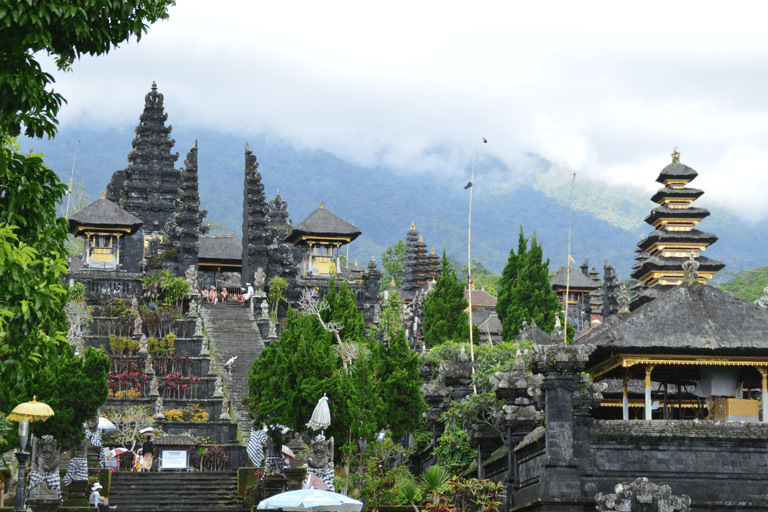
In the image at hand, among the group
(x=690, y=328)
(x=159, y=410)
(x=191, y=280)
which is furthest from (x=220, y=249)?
(x=690, y=328)

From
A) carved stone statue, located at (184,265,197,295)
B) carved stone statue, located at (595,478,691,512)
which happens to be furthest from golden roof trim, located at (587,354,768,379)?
carved stone statue, located at (184,265,197,295)

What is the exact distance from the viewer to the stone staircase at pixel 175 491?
27781 mm

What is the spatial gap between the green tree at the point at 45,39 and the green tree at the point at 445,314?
3753 centimetres

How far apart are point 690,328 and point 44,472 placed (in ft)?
56.7

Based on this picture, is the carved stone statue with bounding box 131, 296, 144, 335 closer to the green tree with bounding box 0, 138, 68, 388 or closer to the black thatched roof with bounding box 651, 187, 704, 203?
the black thatched roof with bounding box 651, 187, 704, 203

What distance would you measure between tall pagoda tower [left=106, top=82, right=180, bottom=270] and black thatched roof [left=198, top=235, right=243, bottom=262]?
3.38 m

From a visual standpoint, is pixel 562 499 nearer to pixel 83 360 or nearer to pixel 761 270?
pixel 83 360

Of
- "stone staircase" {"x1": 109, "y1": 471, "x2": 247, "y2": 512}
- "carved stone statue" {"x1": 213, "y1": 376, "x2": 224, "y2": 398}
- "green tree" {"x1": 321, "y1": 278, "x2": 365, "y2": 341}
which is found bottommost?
"stone staircase" {"x1": 109, "y1": 471, "x2": 247, "y2": 512}

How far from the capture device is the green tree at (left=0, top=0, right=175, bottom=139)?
34.5ft

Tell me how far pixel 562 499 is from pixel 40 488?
14.9 meters

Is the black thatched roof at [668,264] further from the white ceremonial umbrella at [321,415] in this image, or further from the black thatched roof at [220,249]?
the black thatched roof at [220,249]

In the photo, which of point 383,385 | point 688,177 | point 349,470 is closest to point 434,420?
point 383,385

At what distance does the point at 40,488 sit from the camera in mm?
25766

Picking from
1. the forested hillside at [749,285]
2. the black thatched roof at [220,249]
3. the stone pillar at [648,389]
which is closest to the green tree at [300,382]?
the stone pillar at [648,389]
